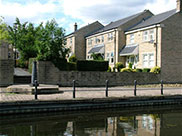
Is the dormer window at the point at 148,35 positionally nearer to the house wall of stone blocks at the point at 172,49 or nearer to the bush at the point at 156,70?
the house wall of stone blocks at the point at 172,49

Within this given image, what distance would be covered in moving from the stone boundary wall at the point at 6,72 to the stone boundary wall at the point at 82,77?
259cm

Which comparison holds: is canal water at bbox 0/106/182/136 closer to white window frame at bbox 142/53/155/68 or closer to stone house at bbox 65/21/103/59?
white window frame at bbox 142/53/155/68

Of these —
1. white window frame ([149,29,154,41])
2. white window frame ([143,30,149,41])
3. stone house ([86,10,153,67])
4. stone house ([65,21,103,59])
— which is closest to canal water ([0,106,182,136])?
white window frame ([149,29,154,41])

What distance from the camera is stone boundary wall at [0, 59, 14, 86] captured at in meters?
19.8

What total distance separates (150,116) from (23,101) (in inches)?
252

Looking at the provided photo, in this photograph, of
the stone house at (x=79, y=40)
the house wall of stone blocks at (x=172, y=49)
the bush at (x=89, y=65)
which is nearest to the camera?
the bush at (x=89, y=65)

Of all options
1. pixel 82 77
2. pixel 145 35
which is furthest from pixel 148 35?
pixel 82 77

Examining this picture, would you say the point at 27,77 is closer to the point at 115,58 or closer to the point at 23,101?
the point at 23,101

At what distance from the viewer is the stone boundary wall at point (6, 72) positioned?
19844 mm

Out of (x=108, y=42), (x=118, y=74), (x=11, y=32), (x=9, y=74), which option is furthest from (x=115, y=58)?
(x=11, y=32)

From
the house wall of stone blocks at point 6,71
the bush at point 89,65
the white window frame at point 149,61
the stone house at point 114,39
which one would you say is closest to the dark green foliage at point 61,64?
the bush at point 89,65

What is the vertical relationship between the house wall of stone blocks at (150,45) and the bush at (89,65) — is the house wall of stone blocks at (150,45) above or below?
above

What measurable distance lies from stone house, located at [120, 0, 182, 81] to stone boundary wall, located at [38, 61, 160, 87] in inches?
133

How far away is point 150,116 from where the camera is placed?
1205 centimetres
